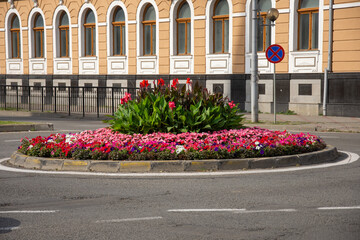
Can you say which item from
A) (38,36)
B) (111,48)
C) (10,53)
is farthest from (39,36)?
(111,48)

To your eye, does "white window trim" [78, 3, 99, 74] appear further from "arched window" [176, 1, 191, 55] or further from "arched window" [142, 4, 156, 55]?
"arched window" [176, 1, 191, 55]

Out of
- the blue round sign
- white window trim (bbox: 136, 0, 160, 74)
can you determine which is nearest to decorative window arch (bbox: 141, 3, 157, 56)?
white window trim (bbox: 136, 0, 160, 74)

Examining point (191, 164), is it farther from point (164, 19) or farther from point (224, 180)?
point (164, 19)

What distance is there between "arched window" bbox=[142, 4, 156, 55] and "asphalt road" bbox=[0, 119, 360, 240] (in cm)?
2048

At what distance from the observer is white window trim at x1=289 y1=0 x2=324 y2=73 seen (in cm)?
2323

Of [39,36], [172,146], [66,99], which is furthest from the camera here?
Result: [39,36]

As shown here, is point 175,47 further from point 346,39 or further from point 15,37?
point 15,37

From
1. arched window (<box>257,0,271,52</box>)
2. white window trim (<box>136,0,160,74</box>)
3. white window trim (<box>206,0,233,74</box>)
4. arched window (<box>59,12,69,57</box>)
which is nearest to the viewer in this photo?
arched window (<box>257,0,271,52</box>)

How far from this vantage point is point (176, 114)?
11.4 metres

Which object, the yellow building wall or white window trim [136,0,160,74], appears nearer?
the yellow building wall

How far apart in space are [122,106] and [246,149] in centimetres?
337

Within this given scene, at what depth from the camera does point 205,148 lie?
992cm

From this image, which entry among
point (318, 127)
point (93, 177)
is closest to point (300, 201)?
point (93, 177)

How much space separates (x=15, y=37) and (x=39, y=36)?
224cm
